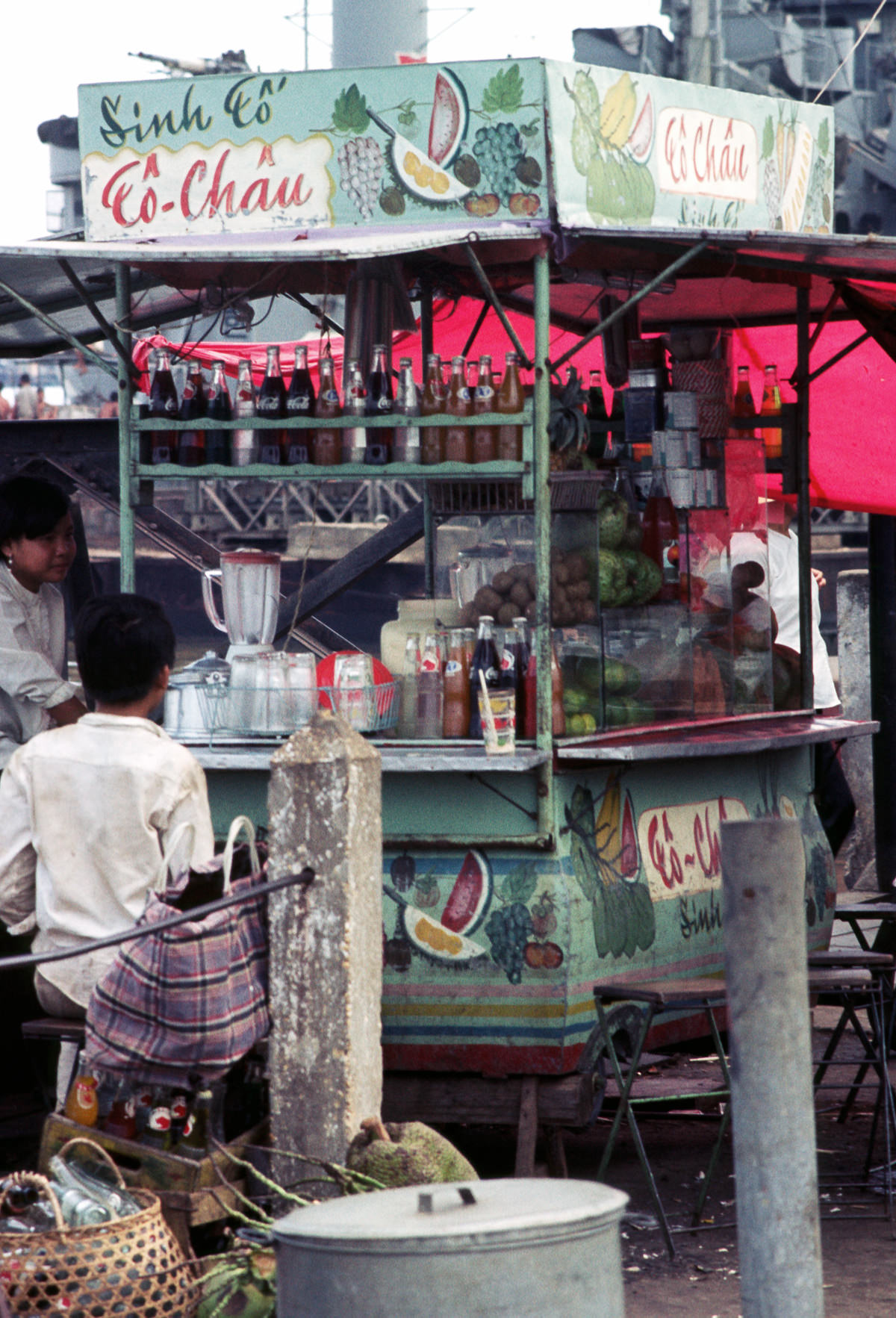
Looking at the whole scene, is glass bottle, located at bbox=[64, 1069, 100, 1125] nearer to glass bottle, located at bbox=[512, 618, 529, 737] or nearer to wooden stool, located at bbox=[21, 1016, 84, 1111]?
wooden stool, located at bbox=[21, 1016, 84, 1111]

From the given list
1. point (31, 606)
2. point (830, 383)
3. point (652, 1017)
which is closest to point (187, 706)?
point (31, 606)

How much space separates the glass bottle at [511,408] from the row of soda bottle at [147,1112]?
82.8 inches

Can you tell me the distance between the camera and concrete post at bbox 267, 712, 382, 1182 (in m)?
3.89

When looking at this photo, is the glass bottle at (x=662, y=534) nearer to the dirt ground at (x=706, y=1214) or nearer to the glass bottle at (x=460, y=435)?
the glass bottle at (x=460, y=435)

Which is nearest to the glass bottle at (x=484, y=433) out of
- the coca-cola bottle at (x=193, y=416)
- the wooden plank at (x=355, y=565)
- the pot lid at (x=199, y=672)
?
the coca-cola bottle at (x=193, y=416)

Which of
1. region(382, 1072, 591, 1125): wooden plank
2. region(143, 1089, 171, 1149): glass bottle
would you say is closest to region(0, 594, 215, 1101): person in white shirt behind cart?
region(143, 1089, 171, 1149): glass bottle

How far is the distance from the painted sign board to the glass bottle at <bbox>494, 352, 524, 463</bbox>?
46cm

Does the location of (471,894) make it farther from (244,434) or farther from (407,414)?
(244,434)

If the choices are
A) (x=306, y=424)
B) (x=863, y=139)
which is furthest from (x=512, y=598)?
(x=863, y=139)

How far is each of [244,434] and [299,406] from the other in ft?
0.71

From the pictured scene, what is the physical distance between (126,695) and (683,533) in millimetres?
2492

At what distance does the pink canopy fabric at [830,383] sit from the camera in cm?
778

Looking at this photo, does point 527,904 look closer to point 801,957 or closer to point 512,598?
point 512,598

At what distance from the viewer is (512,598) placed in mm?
5281
